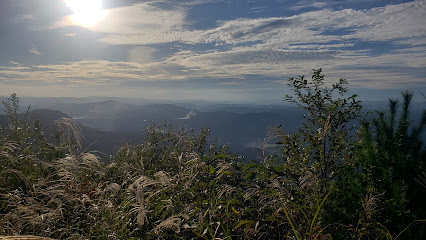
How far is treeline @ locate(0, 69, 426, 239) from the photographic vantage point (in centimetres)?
321

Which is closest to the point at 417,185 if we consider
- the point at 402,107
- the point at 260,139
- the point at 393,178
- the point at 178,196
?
the point at 393,178

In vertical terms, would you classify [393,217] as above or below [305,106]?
below

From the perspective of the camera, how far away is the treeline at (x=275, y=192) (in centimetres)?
321

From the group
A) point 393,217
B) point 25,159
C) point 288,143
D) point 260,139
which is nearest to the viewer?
point 393,217

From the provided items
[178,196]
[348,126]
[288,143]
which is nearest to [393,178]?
[288,143]

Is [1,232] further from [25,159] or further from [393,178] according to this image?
[393,178]

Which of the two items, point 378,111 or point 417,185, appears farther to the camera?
point 378,111

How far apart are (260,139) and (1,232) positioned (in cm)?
353

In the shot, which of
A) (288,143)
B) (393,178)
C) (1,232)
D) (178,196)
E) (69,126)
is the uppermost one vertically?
(69,126)

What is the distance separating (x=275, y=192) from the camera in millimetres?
3562

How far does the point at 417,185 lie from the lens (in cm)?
352

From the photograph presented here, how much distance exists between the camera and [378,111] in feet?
15.9

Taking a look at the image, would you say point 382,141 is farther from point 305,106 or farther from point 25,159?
point 25,159

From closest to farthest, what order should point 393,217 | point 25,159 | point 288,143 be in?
point 393,217 → point 288,143 → point 25,159
